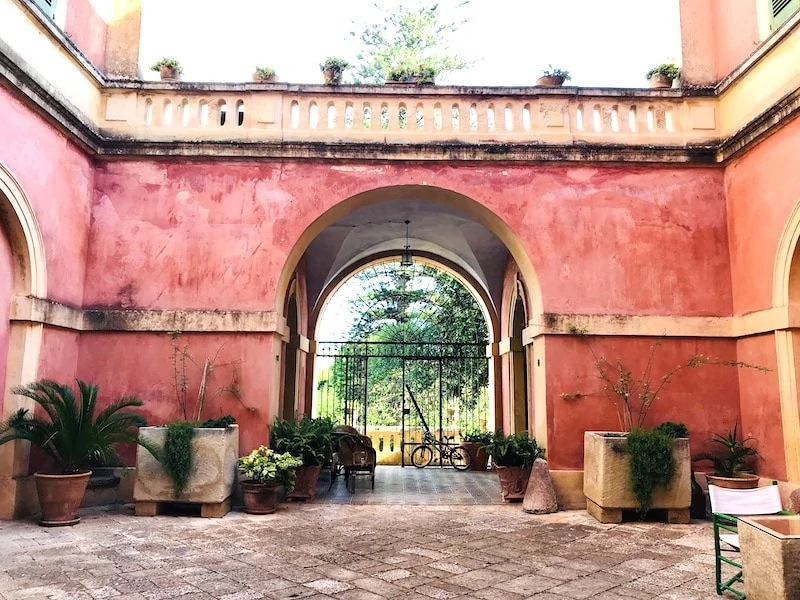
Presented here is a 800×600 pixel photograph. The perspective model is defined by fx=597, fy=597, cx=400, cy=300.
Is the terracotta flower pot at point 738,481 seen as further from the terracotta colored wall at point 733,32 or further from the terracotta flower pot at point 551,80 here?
the terracotta flower pot at point 551,80

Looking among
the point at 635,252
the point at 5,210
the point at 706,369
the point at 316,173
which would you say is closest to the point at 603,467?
the point at 706,369

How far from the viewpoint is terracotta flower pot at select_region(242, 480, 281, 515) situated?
271 inches

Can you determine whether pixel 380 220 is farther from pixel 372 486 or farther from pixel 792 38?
pixel 792 38

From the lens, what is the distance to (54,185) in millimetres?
7027

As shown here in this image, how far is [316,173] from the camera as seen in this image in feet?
26.6

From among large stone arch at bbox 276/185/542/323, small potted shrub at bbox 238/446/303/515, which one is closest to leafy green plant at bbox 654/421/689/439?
large stone arch at bbox 276/185/542/323

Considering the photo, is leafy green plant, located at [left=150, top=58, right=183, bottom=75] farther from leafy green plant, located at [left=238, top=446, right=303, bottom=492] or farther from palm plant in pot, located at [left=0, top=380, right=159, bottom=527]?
leafy green plant, located at [left=238, top=446, right=303, bottom=492]

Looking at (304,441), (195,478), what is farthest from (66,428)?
(304,441)

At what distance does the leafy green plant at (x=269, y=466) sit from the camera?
6855 millimetres

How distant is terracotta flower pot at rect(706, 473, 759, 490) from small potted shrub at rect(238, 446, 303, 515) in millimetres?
4844

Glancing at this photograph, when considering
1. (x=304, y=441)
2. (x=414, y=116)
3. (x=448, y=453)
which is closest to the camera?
(x=304, y=441)

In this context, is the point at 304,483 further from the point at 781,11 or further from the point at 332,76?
the point at 781,11

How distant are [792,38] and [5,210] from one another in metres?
8.84

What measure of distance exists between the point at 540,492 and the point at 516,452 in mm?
636
